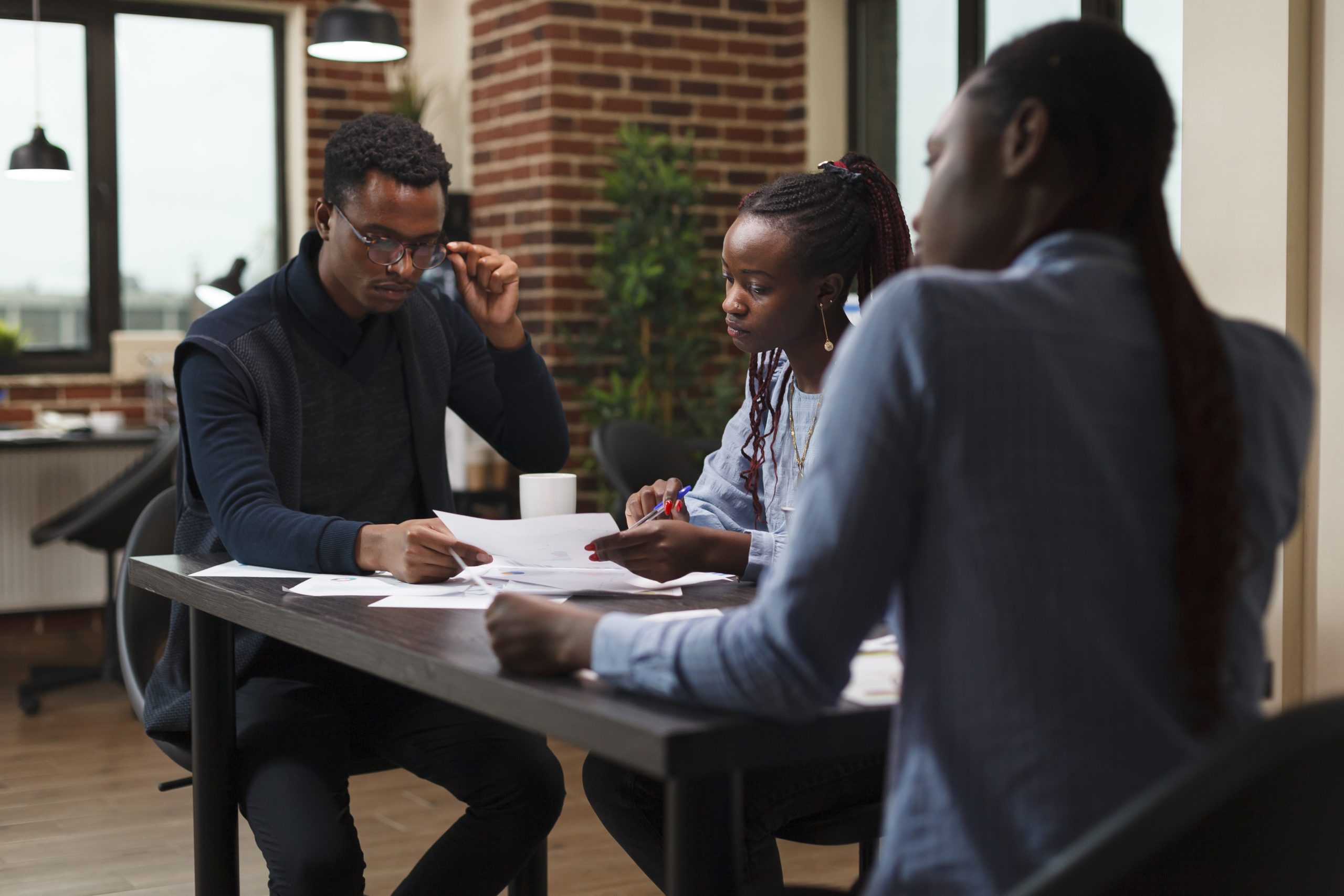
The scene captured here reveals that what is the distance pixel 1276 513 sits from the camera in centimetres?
95

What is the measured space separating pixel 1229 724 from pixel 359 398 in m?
1.46

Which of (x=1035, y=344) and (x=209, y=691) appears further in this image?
(x=209, y=691)

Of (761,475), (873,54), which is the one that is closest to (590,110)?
(873,54)

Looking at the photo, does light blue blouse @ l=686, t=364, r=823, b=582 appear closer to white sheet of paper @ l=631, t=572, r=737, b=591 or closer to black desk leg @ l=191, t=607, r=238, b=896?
white sheet of paper @ l=631, t=572, r=737, b=591

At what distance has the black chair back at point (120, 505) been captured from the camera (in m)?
4.34

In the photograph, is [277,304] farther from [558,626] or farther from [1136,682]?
[1136,682]

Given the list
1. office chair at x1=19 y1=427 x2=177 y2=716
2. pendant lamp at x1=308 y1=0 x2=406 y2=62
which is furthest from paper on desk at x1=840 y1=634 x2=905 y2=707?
pendant lamp at x1=308 y1=0 x2=406 y2=62

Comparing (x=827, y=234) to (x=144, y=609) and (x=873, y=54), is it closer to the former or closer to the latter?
(x=144, y=609)

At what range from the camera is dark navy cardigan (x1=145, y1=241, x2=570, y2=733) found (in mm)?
1774

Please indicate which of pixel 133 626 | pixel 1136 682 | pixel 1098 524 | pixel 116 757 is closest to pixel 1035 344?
pixel 1098 524

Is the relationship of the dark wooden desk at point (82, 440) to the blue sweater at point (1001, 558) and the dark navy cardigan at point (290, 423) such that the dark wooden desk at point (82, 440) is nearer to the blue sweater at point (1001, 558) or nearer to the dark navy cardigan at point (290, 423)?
the dark navy cardigan at point (290, 423)

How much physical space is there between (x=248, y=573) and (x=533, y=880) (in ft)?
2.19

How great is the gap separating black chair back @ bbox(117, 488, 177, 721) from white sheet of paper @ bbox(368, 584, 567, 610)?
0.71 metres

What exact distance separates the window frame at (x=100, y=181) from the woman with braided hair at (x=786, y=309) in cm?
435
